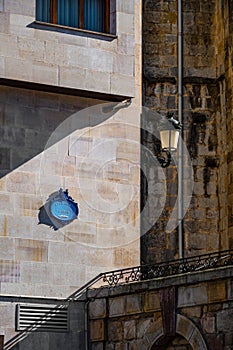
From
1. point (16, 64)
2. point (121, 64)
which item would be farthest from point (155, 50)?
point (16, 64)

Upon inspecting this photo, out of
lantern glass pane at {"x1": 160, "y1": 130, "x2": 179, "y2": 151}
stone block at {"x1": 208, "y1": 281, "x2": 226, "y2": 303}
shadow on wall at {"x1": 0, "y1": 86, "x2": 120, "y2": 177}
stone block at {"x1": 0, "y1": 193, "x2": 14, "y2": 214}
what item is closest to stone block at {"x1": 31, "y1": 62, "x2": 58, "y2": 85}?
shadow on wall at {"x1": 0, "y1": 86, "x2": 120, "y2": 177}

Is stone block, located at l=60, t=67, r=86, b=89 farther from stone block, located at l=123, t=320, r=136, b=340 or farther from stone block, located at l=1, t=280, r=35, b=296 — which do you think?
stone block, located at l=123, t=320, r=136, b=340

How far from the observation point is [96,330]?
95.5ft

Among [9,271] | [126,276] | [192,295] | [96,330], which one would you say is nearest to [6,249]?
[9,271]

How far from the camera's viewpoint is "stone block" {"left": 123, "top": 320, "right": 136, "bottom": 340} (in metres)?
28.0

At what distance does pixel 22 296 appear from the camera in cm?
2888

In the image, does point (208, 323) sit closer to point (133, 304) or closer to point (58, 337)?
point (133, 304)

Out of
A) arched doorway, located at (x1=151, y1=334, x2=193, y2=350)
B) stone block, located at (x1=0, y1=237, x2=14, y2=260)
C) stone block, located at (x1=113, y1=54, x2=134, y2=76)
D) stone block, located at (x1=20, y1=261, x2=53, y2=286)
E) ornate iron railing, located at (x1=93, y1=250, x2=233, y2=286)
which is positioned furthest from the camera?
stone block, located at (x1=113, y1=54, x2=134, y2=76)

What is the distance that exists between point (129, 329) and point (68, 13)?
26.2ft

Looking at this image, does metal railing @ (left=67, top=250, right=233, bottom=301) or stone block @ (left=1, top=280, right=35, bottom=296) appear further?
stone block @ (left=1, top=280, right=35, bottom=296)

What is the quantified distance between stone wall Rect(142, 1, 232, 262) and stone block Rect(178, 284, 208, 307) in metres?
6.24

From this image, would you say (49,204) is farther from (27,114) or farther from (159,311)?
(159,311)

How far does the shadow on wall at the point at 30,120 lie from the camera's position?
2961cm

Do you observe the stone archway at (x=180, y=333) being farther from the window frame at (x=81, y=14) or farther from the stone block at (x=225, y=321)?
the window frame at (x=81, y=14)
